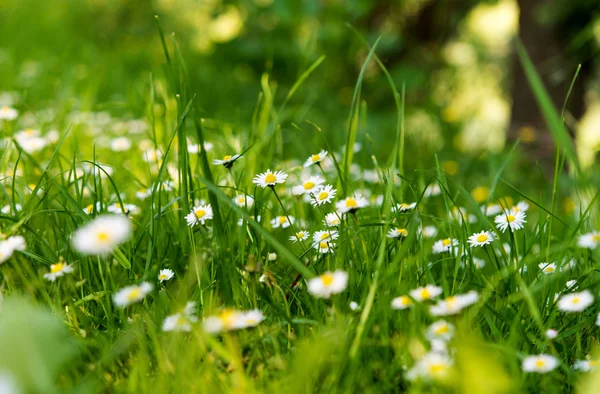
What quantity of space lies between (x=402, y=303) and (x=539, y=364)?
0.70ft

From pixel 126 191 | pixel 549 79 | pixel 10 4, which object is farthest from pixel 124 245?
pixel 10 4

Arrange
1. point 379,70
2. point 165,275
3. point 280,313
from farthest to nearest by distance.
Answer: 1. point 379,70
2. point 165,275
3. point 280,313

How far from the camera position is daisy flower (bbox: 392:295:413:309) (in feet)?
3.13

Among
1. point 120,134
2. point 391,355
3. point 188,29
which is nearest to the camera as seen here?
point 391,355

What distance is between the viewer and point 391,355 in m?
0.96

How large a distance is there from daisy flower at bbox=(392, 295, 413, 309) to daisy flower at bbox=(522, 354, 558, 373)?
184 mm

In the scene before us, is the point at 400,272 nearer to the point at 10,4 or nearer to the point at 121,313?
the point at 121,313

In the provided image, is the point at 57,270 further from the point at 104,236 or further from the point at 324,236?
the point at 324,236

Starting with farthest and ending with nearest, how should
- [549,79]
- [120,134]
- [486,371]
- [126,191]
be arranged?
1. [549,79]
2. [120,134]
3. [126,191]
4. [486,371]

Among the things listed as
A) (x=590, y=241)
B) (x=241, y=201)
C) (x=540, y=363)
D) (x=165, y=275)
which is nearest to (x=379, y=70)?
(x=241, y=201)

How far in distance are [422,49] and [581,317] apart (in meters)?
3.27

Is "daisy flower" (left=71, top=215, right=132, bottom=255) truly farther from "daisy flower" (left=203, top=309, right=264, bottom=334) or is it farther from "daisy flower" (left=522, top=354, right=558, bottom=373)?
"daisy flower" (left=522, top=354, right=558, bottom=373)

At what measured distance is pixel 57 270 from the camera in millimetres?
1130

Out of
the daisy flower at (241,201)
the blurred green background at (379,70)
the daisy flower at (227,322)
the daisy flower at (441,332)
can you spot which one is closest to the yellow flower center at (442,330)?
the daisy flower at (441,332)
